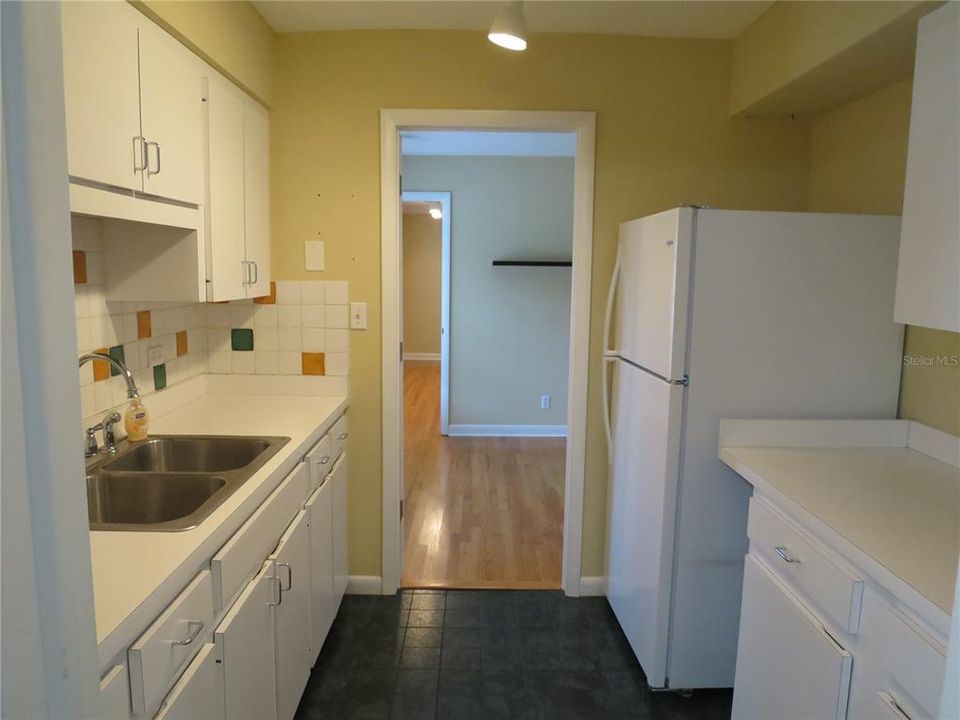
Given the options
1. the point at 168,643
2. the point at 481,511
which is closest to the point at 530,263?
the point at 481,511

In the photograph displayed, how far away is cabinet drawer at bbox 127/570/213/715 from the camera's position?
1029 millimetres

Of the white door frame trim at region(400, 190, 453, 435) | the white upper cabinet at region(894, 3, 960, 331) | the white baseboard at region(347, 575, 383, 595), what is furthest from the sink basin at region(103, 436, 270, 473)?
the white door frame trim at region(400, 190, 453, 435)

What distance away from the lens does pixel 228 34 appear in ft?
6.72

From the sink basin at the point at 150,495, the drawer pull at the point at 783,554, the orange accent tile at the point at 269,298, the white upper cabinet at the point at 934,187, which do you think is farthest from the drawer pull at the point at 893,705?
the orange accent tile at the point at 269,298

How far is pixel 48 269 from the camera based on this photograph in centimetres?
48

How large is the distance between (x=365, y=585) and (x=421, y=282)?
7.27 meters

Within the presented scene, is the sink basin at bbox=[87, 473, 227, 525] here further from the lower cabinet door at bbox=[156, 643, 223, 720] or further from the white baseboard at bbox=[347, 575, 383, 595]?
the white baseboard at bbox=[347, 575, 383, 595]

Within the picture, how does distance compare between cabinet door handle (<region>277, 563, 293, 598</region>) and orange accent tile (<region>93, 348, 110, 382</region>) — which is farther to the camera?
orange accent tile (<region>93, 348, 110, 382</region>)

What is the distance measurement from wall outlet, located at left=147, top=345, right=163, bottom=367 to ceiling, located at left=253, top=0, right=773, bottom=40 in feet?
4.25

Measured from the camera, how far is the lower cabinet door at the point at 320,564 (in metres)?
2.09

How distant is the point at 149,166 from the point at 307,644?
59.5 inches

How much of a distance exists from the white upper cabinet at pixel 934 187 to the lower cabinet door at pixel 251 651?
5.61 feet

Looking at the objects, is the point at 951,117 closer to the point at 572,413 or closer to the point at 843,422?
the point at 843,422

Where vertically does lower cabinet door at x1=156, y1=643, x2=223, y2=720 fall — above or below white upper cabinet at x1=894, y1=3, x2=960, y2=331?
below
